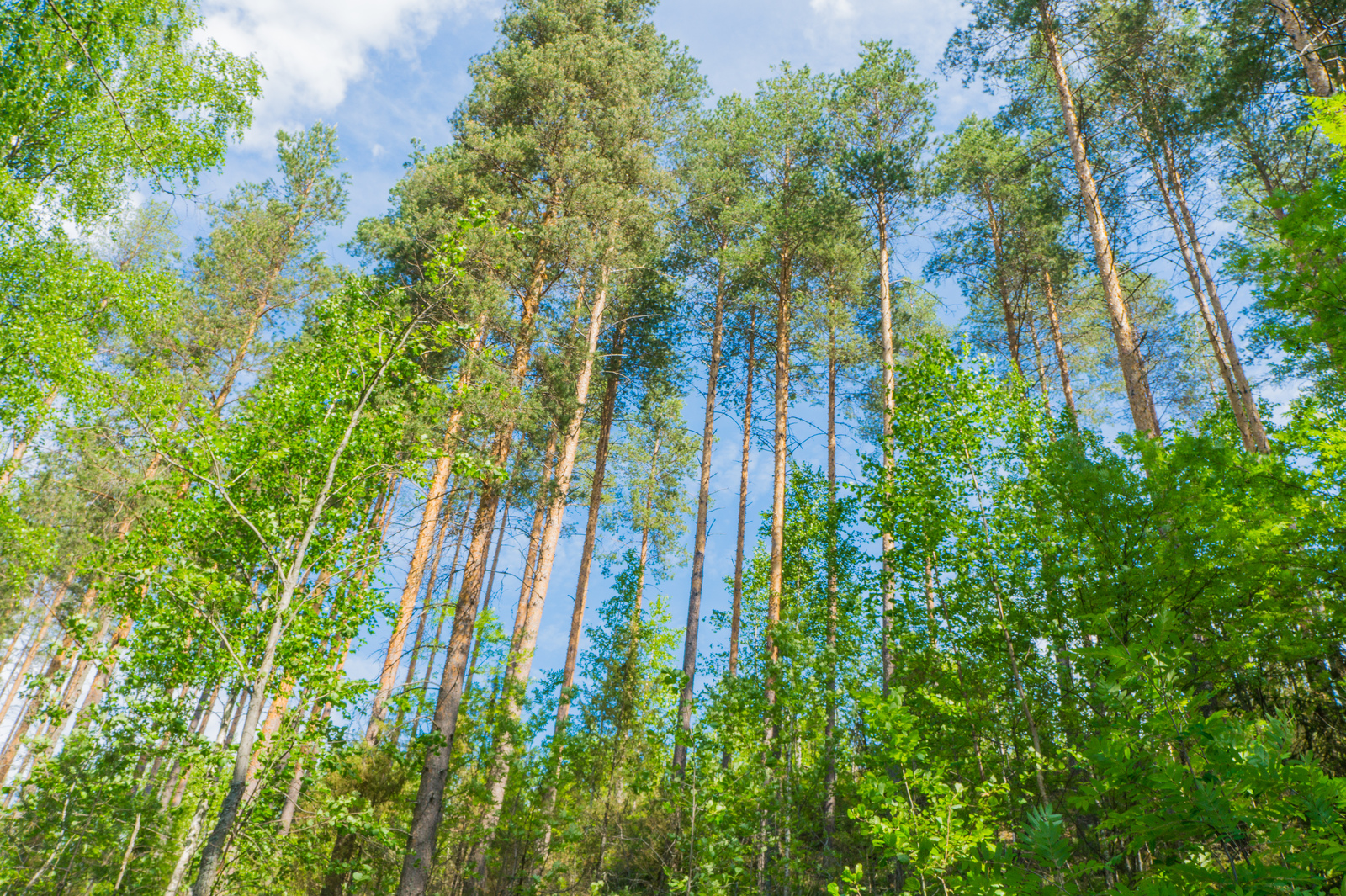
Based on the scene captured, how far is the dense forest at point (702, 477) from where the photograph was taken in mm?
4141

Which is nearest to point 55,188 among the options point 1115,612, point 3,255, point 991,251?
point 3,255

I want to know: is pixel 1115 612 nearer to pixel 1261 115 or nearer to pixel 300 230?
pixel 1261 115

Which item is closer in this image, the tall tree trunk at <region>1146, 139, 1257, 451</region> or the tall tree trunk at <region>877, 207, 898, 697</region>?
the tall tree trunk at <region>877, 207, 898, 697</region>

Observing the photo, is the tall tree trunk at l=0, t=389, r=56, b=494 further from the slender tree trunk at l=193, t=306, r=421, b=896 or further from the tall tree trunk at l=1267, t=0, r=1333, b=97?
the tall tree trunk at l=1267, t=0, r=1333, b=97

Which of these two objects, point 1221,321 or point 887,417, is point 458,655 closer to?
point 887,417

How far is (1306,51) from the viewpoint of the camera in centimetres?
648

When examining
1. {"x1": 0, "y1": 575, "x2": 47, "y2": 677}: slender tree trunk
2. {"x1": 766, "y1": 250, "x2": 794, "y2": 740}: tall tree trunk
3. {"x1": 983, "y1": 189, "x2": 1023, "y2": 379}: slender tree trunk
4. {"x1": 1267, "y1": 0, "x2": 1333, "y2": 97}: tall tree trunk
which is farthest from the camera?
{"x1": 0, "y1": 575, "x2": 47, "y2": 677}: slender tree trunk

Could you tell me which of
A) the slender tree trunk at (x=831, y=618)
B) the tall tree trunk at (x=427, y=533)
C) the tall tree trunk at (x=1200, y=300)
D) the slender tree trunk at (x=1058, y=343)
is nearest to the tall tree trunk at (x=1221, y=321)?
the tall tree trunk at (x=1200, y=300)

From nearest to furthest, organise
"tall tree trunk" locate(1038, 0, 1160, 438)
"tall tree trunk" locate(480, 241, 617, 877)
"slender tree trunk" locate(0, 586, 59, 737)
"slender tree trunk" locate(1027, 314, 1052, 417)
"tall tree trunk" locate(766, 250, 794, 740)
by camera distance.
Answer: "tall tree trunk" locate(1038, 0, 1160, 438), "tall tree trunk" locate(480, 241, 617, 877), "tall tree trunk" locate(766, 250, 794, 740), "slender tree trunk" locate(1027, 314, 1052, 417), "slender tree trunk" locate(0, 586, 59, 737)

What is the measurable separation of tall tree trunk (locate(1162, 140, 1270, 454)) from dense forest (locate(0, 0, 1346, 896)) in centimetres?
12

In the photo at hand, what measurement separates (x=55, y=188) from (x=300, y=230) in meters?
6.71

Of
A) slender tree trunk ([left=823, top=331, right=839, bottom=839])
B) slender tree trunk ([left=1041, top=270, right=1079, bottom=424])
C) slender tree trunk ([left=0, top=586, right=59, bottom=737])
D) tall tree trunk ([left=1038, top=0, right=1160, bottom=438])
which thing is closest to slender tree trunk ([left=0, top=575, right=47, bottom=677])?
slender tree trunk ([left=0, top=586, right=59, bottom=737])

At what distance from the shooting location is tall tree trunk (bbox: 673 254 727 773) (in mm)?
10094

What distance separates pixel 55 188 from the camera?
9156 millimetres
